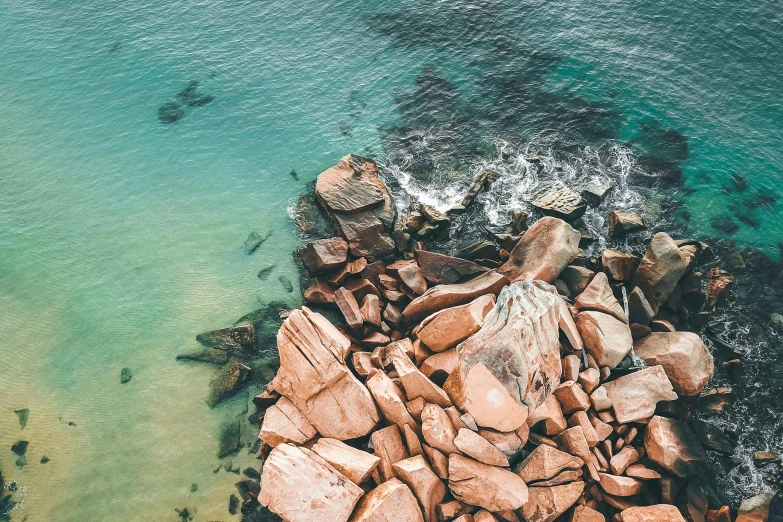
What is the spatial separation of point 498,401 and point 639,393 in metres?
8.23


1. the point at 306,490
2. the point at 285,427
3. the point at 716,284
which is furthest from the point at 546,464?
the point at 716,284

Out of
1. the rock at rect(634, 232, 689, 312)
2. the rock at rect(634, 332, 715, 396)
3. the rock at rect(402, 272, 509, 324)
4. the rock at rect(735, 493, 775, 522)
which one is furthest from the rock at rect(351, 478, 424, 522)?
the rock at rect(634, 232, 689, 312)

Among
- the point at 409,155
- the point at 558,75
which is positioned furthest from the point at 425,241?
the point at 558,75

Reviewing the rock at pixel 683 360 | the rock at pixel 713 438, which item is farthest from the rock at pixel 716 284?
the rock at pixel 713 438

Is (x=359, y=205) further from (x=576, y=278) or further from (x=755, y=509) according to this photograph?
(x=755, y=509)

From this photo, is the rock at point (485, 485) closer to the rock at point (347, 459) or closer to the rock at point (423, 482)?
the rock at point (423, 482)

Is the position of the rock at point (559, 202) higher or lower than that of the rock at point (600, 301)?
higher

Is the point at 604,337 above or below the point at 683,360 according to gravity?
above

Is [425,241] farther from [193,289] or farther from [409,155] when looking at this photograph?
[193,289]

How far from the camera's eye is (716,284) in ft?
115

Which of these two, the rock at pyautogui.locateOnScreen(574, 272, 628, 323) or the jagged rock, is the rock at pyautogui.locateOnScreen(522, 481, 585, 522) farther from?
the rock at pyautogui.locateOnScreen(574, 272, 628, 323)

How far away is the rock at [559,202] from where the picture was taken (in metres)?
37.8

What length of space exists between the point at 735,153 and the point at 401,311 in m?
31.0

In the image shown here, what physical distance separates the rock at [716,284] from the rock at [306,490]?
25.5 meters
